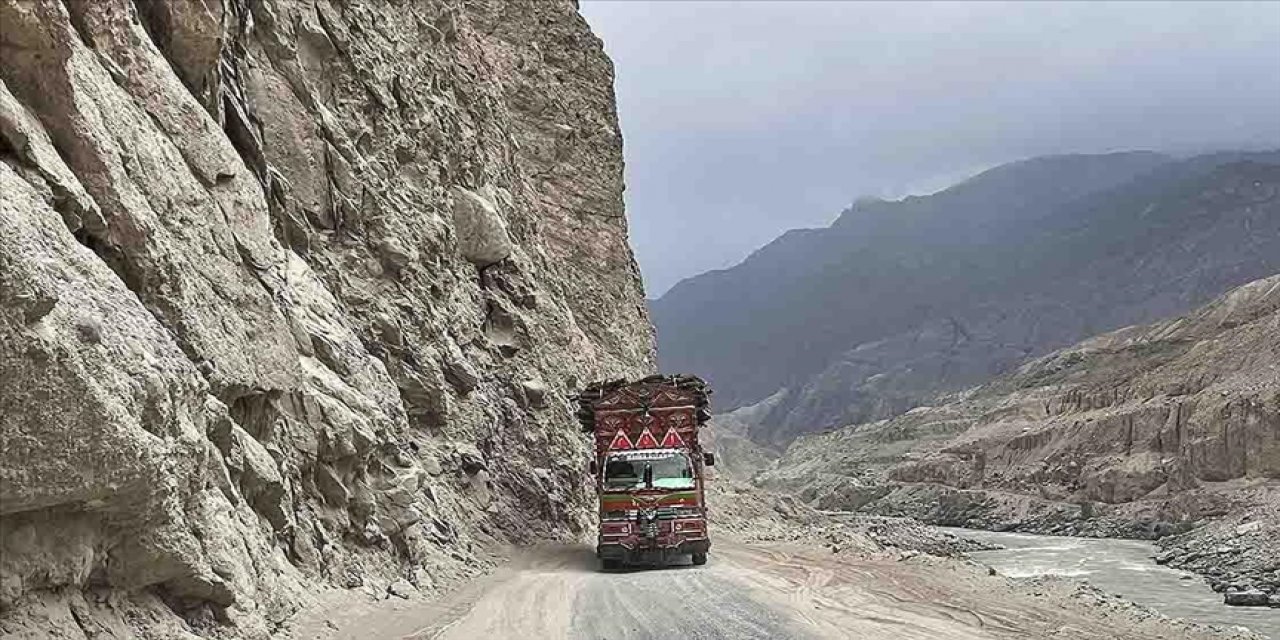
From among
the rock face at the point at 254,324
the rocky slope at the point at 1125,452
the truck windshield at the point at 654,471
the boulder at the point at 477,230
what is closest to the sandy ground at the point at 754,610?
the rock face at the point at 254,324

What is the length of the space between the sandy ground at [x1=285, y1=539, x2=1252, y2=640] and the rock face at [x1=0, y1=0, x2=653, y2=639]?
3.94ft

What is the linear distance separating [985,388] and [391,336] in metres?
94.5

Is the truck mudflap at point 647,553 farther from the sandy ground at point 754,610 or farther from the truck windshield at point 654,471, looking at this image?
the truck windshield at point 654,471

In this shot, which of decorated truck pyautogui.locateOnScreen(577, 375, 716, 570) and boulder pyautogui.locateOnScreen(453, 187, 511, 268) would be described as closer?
decorated truck pyautogui.locateOnScreen(577, 375, 716, 570)

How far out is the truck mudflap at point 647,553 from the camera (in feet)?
63.6

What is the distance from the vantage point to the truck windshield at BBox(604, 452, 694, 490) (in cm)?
2033

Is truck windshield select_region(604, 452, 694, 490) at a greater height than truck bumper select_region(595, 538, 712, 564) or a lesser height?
greater

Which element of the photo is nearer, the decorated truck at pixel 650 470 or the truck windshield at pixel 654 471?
the decorated truck at pixel 650 470

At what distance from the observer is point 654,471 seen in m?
20.5

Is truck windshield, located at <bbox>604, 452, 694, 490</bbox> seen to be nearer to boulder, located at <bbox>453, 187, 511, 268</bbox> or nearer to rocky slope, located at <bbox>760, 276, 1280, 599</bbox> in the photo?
boulder, located at <bbox>453, 187, 511, 268</bbox>

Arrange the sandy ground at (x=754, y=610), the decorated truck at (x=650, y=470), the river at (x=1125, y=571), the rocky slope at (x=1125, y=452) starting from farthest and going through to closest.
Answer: the rocky slope at (x=1125, y=452) < the river at (x=1125, y=571) < the decorated truck at (x=650, y=470) < the sandy ground at (x=754, y=610)

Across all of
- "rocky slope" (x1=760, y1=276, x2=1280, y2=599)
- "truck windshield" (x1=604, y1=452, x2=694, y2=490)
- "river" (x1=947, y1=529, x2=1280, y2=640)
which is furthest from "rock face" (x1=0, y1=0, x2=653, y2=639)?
"rocky slope" (x1=760, y1=276, x2=1280, y2=599)

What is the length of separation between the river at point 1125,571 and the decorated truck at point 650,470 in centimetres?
1090

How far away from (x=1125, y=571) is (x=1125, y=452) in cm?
2538
